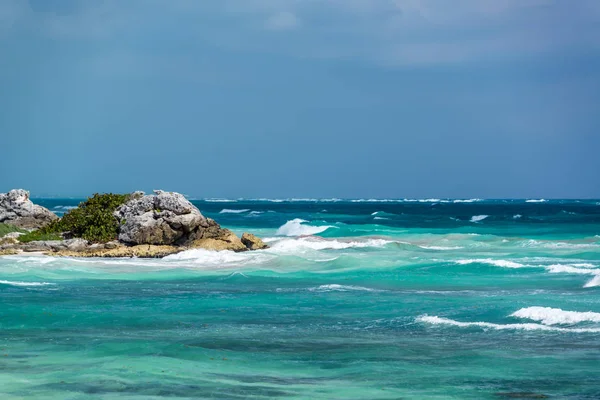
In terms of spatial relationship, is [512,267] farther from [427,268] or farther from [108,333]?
[108,333]

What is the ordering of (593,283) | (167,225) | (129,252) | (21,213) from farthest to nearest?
(21,213) → (167,225) → (129,252) → (593,283)

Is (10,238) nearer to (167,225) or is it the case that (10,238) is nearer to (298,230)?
(167,225)

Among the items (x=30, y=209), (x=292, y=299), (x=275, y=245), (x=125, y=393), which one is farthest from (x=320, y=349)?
(x=30, y=209)

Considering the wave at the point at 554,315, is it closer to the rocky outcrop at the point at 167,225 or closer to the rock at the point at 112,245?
the rocky outcrop at the point at 167,225

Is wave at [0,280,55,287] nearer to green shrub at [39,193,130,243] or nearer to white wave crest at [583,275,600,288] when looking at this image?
green shrub at [39,193,130,243]

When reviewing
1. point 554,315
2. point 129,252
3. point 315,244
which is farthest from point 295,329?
point 315,244

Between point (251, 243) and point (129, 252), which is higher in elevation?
point (251, 243)

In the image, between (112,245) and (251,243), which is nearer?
(112,245)

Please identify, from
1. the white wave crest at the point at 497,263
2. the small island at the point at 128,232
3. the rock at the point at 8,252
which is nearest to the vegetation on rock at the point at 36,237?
the small island at the point at 128,232

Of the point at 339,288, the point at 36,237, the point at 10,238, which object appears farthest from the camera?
the point at 36,237

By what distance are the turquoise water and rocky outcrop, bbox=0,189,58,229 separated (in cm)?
991

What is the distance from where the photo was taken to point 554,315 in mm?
19828

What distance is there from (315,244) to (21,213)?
14493 mm

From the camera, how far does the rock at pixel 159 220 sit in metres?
37.5
